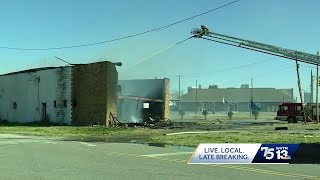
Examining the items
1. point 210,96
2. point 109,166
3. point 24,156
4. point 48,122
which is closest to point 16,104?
point 48,122

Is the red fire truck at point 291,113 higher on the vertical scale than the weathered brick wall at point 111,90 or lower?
lower

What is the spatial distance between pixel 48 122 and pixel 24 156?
26.9m

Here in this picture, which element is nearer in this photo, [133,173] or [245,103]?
[133,173]

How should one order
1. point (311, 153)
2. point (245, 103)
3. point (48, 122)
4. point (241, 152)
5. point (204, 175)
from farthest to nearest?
point (245, 103)
point (48, 122)
point (311, 153)
point (204, 175)
point (241, 152)

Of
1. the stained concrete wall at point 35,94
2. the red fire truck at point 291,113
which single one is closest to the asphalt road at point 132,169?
the stained concrete wall at point 35,94

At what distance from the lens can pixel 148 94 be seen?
169 feet

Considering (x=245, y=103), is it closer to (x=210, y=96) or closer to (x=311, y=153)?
(x=210, y=96)

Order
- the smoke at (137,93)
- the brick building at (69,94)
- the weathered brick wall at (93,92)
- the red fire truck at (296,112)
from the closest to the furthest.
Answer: the weathered brick wall at (93,92), the brick building at (69,94), the smoke at (137,93), the red fire truck at (296,112)

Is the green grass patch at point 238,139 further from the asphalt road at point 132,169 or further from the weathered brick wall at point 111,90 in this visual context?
the weathered brick wall at point 111,90

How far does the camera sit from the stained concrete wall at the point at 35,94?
41469mm

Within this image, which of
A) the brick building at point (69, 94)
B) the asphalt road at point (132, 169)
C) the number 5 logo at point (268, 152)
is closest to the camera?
the number 5 logo at point (268, 152)

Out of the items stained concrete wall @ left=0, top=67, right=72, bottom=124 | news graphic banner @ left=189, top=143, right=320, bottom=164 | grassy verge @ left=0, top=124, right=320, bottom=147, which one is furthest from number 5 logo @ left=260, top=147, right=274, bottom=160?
stained concrete wall @ left=0, top=67, right=72, bottom=124

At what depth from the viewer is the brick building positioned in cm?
3919

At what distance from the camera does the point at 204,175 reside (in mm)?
11062
